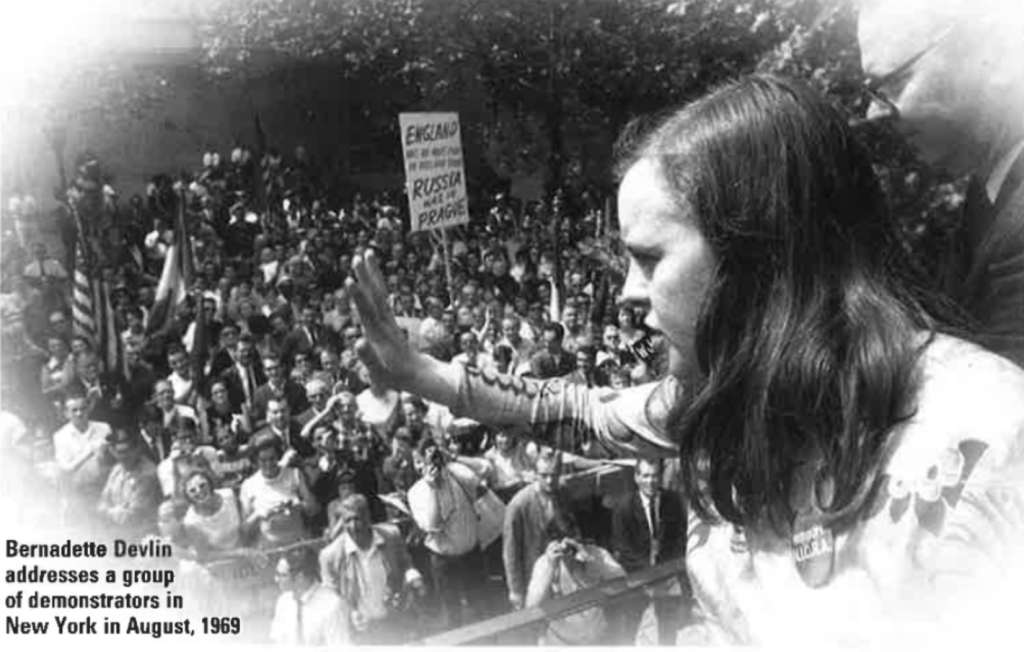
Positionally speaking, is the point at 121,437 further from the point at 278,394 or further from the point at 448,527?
the point at 448,527

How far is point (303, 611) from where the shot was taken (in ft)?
11.3

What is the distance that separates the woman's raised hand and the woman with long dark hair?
13.6 inches

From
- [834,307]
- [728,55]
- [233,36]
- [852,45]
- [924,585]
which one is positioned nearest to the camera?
[924,585]

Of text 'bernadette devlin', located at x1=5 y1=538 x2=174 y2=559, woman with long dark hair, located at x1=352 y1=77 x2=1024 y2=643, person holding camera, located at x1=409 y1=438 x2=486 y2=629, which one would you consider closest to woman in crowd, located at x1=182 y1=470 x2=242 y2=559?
person holding camera, located at x1=409 y1=438 x2=486 y2=629

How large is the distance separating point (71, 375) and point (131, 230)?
2573mm

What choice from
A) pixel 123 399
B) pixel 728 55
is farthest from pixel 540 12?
pixel 123 399

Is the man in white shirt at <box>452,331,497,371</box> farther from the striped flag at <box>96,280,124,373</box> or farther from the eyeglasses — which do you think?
the eyeglasses

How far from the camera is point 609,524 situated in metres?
4.09

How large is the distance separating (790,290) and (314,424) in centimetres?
375

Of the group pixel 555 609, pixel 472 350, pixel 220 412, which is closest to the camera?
pixel 555 609

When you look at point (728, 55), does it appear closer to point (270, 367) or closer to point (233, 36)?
point (270, 367)

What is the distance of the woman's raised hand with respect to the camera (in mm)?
1217

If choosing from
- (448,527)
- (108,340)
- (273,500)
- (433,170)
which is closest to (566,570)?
(448,527)

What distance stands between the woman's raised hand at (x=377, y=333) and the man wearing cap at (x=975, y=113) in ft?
2.02
